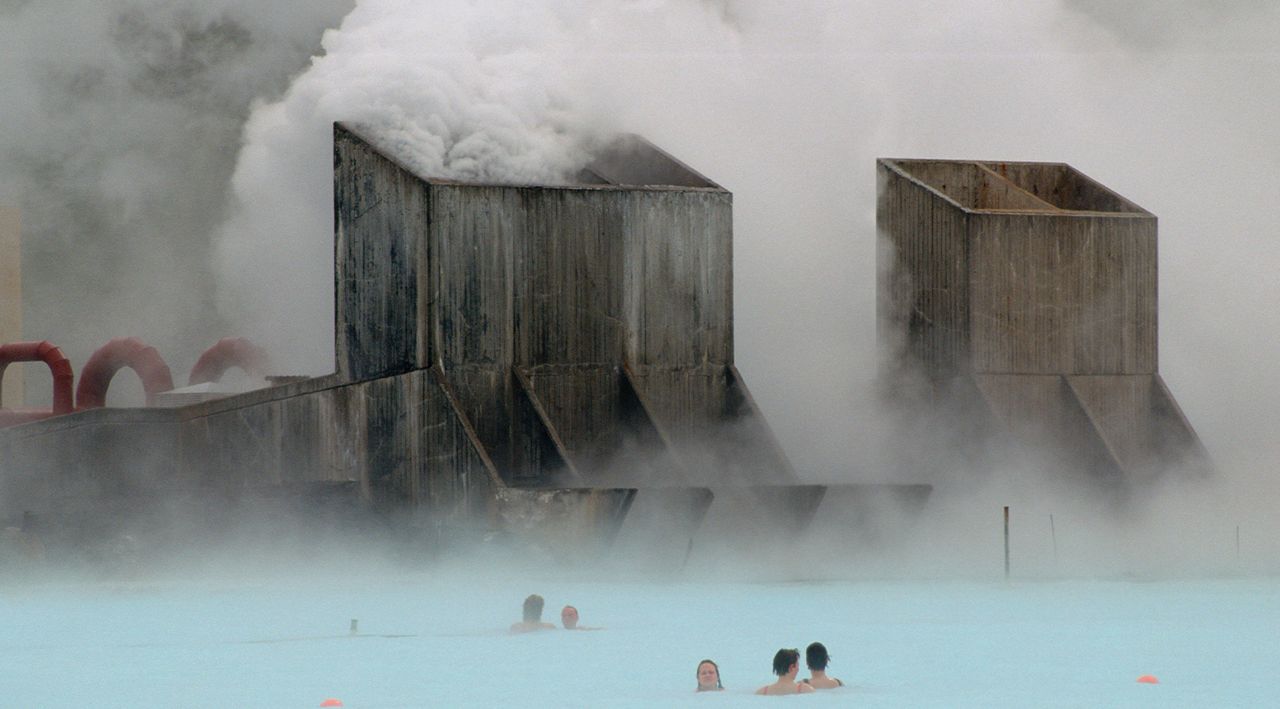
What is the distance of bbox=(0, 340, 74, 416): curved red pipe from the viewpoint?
46312 millimetres

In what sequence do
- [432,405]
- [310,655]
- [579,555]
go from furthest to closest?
[432,405] < [579,555] < [310,655]

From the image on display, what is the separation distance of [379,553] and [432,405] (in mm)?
2350

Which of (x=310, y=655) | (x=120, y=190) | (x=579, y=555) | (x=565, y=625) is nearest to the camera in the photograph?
(x=310, y=655)

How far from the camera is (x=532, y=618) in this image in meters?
20.8

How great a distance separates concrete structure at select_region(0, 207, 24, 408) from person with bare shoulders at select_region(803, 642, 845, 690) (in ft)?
145

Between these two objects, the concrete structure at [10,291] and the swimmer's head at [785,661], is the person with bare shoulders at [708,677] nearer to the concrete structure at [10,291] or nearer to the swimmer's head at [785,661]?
the swimmer's head at [785,661]

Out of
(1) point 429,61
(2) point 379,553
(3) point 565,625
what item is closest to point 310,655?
(3) point 565,625

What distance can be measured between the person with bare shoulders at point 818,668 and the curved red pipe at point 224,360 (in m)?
Result: 33.6

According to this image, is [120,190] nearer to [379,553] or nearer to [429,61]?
[429,61]

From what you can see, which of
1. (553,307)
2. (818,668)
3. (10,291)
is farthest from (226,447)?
(10,291)

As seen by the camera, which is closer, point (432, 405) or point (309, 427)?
point (432, 405)

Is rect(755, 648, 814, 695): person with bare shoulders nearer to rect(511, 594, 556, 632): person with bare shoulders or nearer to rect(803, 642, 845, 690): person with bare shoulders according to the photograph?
rect(803, 642, 845, 690): person with bare shoulders

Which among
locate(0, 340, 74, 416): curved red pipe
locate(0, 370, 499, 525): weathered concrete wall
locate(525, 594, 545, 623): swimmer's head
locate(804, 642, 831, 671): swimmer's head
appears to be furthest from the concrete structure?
locate(804, 642, 831, 671): swimmer's head

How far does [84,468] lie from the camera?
32031mm
